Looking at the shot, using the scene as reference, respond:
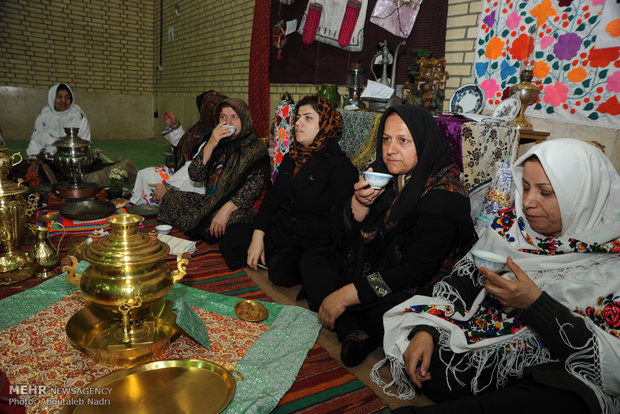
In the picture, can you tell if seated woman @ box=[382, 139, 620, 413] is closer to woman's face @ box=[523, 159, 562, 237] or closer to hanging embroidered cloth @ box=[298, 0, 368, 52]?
woman's face @ box=[523, 159, 562, 237]

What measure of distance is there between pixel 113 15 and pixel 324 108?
980 cm

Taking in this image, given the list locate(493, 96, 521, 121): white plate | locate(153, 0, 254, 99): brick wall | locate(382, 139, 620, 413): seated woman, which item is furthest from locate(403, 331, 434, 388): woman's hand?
locate(153, 0, 254, 99): brick wall

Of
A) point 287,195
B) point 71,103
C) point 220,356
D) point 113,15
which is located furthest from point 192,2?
point 220,356

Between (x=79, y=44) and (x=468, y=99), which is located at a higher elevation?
(x=79, y=44)

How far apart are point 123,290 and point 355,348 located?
3.45 feet

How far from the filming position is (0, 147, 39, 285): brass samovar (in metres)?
2.16

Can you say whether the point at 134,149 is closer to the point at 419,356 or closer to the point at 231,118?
the point at 231,118

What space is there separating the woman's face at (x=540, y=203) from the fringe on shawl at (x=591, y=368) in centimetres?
36

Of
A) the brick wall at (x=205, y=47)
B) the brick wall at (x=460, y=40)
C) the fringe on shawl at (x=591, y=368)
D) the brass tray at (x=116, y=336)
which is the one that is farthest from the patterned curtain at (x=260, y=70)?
the fringe on shawl at (x=591, y=368)

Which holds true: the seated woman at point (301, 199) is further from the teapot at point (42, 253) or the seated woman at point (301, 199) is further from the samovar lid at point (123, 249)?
the samovar lid at point (123, 249)

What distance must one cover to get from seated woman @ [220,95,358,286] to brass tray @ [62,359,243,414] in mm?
1320

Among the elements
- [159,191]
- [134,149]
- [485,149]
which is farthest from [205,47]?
[485,149]

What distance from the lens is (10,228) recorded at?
2217 mm

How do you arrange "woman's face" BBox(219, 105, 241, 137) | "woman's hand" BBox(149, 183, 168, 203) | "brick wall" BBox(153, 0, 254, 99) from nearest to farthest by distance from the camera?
1. "woman's face" BBox(219, 105, 241, 137)
2. "woman's hand" BBox(149, 183, 168, 203)
3. "brick wall" BBox(153, 0, 254, 99)
